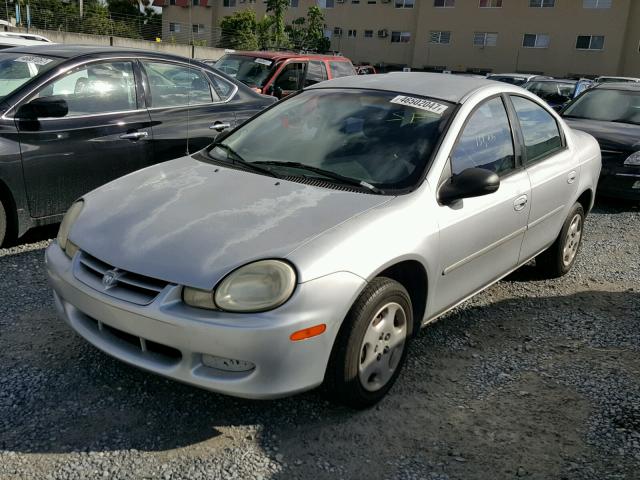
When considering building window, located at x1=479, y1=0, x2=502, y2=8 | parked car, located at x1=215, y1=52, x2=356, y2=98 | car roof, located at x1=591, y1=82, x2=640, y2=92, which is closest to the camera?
car roof, located at x1=591, y1=82, x2=640, y2=92

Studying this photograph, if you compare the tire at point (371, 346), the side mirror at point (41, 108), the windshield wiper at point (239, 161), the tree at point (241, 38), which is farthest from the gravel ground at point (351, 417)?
the tree at point (241, 38)

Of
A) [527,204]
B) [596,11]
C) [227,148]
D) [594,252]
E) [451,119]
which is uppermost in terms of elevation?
[596,11]

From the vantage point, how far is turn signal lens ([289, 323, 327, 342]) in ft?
8.05

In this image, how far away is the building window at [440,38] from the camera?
1679 inches

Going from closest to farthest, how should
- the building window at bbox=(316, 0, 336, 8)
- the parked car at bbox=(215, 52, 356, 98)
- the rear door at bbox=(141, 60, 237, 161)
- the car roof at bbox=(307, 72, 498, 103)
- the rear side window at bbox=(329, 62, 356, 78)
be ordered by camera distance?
the car roof at bbox=(307, 72, 498, 103)
the rear door at bbox=(141, 60, 237, 161)
the parked car at bbox=(215, 52, 356, 98)
the rear side window at bbox=(329, 62, 356, 78)
the building window at bbox=(316, 0, 336, 8)

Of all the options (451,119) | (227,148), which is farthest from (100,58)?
(451,119)

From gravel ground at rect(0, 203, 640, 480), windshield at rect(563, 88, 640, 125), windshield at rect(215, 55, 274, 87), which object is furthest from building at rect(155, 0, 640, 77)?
gravel ground at rect(0, 203, 640, 480)

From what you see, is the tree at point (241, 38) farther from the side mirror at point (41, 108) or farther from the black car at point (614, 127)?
the side mirror at point (41, 108)

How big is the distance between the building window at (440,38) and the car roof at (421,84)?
1626 inches

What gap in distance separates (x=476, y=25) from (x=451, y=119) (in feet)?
136

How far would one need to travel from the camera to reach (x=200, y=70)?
5.86 meters

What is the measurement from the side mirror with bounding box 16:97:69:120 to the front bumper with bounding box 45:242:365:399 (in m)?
2.33

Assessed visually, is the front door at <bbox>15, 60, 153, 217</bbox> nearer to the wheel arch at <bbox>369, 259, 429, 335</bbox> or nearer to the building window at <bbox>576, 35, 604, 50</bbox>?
the wheel arch at <bbox>369, 259, 429, 335</bbox>

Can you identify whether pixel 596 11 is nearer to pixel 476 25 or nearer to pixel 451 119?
pixel 476 25
